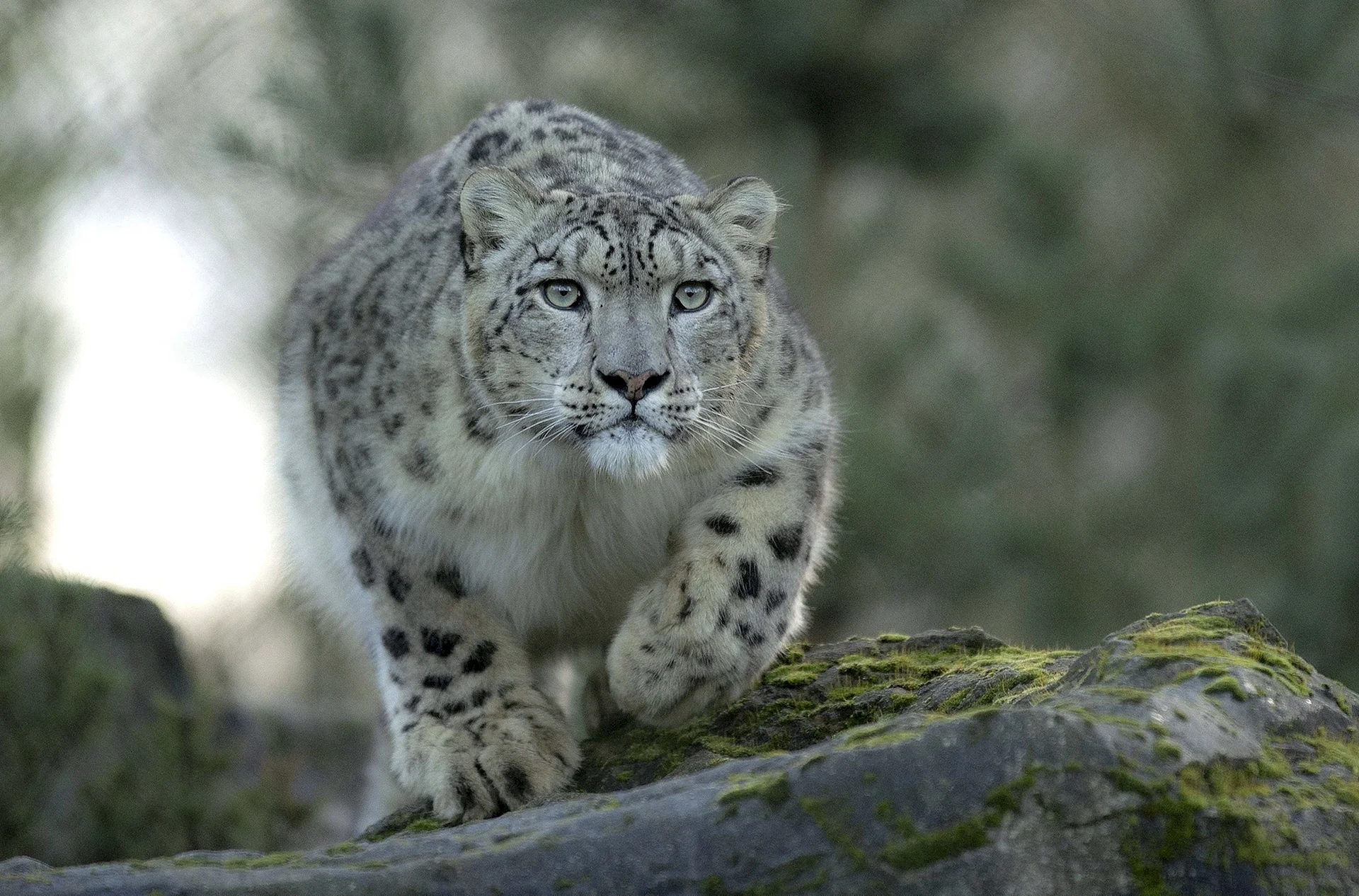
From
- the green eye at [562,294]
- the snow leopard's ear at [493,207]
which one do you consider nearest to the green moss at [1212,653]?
the green eye at [562,294]

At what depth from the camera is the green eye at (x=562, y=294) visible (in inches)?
214

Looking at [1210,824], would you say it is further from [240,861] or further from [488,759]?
[488,759]

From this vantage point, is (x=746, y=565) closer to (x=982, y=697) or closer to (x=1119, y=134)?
(x=982, y=697)

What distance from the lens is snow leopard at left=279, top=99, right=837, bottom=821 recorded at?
208 inches

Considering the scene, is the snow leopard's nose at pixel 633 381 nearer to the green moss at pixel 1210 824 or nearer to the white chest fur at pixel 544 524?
the white chest fur at pixel 544 524

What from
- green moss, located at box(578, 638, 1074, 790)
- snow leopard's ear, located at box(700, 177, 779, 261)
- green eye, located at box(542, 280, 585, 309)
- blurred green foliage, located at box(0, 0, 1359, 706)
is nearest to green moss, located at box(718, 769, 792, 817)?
green moss, located at box(578, 638, 1074, 790)

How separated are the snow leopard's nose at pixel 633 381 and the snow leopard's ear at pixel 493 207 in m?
0.84

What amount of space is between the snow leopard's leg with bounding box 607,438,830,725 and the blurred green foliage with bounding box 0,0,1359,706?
7584 millimetres

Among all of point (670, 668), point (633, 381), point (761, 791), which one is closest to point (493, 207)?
point (633, 381)

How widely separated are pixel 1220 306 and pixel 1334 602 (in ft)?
17.1

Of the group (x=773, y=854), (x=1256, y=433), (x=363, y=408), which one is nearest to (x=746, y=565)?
(x=363, y=408)

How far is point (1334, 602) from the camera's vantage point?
43.4 ft

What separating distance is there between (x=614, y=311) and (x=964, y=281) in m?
12.3

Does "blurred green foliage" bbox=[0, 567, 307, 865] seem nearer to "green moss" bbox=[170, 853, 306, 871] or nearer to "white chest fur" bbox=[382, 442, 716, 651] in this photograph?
"white chest fur" bbox=[382, 442, 716, 651]
